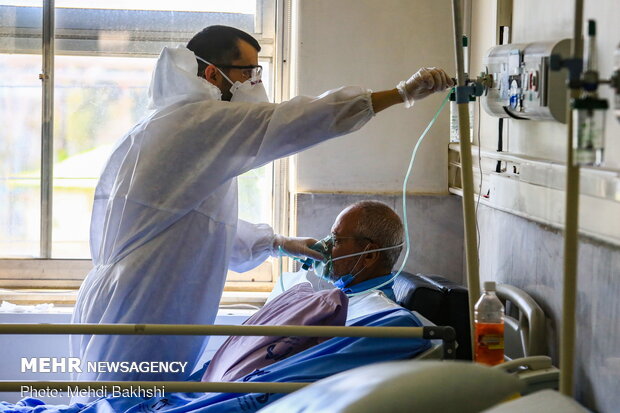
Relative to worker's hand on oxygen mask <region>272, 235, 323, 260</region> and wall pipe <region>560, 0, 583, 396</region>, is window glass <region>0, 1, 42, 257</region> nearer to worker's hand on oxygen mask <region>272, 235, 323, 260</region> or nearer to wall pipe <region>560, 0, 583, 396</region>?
worker's hand on oxygen mask <region>272, 235, 323, 260</region>

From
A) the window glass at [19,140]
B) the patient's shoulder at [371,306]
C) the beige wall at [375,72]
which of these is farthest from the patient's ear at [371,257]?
the window glass at [19,140]

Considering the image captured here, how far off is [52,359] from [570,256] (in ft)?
8.52

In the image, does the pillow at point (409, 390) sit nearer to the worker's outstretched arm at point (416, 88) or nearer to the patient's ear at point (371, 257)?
the worker's outstretched arm at point (416, 88)

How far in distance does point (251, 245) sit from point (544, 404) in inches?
64.9

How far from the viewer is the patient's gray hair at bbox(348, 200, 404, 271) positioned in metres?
2.64

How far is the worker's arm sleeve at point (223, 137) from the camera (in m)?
2.19

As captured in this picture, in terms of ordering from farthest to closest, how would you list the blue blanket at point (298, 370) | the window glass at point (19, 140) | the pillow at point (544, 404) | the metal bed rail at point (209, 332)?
1. the window glass at point (19, 140)
2. the blue blanket at point (298, 370)
3. the metal bed rail at point (209, 332)
4. the pillow at point (544, 404)

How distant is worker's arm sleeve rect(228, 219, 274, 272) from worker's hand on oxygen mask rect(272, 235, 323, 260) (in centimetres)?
2

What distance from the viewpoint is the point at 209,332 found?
5.61 ft

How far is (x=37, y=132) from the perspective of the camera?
11.8 feet

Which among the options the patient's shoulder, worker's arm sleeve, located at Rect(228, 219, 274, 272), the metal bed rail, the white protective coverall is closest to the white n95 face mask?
the white protective coverall

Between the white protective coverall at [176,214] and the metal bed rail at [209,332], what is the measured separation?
0.53m

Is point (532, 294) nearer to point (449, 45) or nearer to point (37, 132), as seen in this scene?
point (449, 45)

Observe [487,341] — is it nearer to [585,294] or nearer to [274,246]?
[585,294]
